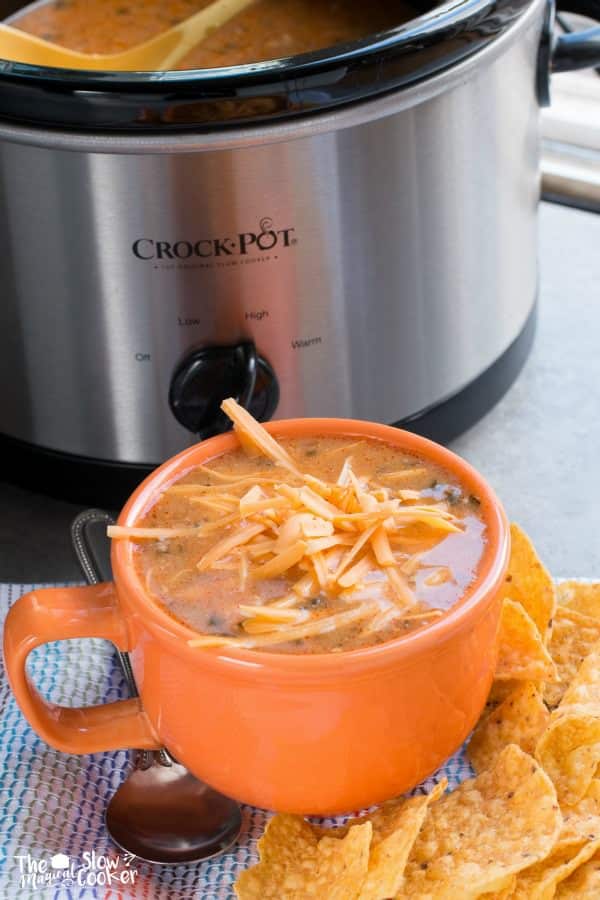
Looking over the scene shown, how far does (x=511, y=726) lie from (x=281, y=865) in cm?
17

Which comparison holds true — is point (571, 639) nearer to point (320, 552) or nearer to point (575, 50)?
point (320, 552)

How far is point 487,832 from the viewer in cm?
73

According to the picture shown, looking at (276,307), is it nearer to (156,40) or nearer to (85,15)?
(156,40)

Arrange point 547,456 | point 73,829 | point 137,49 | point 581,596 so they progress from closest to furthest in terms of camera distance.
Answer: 1. point 73,829
2. point 581,596
3. point 137,49
4. point 547,456

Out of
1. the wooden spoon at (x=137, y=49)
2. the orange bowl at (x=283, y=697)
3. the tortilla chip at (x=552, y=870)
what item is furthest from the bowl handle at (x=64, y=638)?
the wooden spoon at (x=137, y=49)

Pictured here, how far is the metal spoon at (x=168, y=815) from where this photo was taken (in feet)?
2.52

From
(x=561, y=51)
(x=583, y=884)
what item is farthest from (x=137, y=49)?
(x=583, y=884)

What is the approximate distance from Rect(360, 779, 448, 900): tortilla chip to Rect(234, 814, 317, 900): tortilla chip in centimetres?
4

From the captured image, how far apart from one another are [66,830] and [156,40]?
0.63 meters

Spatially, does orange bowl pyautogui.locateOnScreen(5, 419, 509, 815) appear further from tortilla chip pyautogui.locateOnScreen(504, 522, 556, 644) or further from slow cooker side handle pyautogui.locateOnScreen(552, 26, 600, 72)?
slow cooker side handle pyautogui.locateOnScreen(552, 26, 600, 72)

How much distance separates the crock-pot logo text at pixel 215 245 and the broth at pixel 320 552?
19 cm

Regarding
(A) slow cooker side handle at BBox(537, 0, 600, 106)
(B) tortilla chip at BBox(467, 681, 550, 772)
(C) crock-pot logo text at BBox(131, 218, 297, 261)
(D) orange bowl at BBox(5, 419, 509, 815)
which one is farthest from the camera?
(A) slow cooker side handle at BBox(537, 0, 600, 106)

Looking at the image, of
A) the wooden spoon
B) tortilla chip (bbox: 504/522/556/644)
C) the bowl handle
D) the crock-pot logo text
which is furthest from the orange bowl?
the wooden spoon

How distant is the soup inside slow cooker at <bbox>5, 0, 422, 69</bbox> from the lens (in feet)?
3.54
